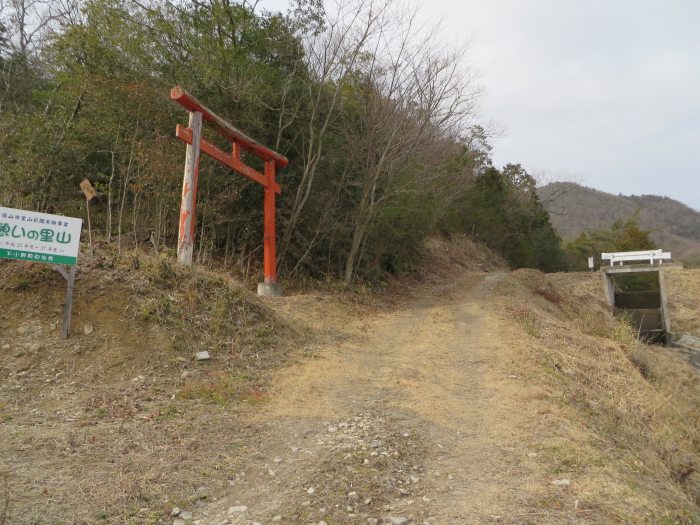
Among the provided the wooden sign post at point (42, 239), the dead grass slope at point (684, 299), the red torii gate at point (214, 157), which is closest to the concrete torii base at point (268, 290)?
the red torii gate at point (214, 157)

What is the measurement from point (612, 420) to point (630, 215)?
217 ft

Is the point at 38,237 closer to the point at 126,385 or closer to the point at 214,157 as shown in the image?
the point at 126,385

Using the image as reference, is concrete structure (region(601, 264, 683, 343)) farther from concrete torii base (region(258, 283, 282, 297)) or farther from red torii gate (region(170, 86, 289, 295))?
red torii gate (region(170, 86, 289, 295))

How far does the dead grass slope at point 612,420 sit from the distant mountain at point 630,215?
55.5 meters

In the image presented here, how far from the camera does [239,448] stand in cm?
463

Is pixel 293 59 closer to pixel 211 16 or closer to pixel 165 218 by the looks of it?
pixel 211 16

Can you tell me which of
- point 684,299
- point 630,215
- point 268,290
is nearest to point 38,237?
point 268,290

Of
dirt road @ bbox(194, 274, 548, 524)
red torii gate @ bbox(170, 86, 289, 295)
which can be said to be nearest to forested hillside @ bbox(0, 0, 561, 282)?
red torii gate @ bbox(170, 86, 289, 295)

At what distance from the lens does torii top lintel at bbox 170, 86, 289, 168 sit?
905cm

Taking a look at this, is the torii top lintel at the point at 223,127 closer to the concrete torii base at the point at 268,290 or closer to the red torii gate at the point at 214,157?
the red torii gate at the point at 214,157

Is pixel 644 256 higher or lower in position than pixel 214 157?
higher

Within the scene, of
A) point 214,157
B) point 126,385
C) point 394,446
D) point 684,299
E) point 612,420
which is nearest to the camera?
point 394,446

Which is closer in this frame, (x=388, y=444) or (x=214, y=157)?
(x=388, y=444)

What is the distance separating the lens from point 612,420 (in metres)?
5.88
